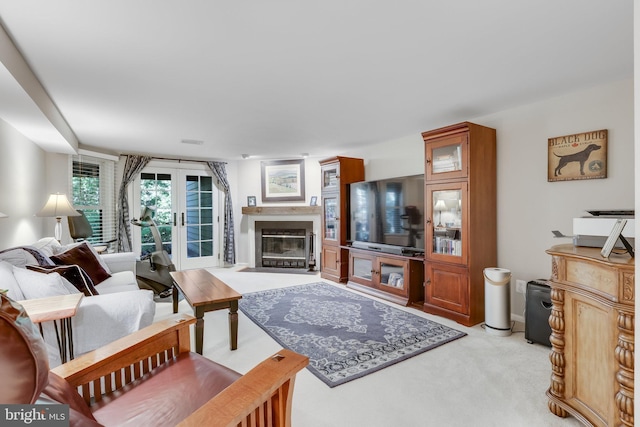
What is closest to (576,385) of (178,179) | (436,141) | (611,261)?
(611,261)

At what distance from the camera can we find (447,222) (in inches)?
133

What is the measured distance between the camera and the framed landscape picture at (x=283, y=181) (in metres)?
6.15

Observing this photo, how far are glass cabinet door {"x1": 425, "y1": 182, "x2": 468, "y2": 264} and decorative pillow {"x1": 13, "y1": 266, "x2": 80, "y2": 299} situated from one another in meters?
3.26

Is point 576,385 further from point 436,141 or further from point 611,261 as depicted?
point 436,141

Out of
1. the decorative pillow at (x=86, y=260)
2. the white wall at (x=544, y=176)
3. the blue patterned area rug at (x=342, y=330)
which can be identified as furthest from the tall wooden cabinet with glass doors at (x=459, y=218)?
the decorative pillow at (x=86, y=260)

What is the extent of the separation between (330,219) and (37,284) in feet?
12.7

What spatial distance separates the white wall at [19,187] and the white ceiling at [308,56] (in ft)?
0.79

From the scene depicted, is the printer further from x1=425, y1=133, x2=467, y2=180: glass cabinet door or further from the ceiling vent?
the ceiling vent

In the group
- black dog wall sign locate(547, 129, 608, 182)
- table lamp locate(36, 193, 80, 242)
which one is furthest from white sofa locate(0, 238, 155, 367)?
black dog wall sign locate(547, 129, 608, 182)

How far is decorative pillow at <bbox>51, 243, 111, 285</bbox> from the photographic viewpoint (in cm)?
289

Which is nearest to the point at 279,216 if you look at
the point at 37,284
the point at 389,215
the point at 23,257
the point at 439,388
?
the point at 389,215

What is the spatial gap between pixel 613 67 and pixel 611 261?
1759 millimetres

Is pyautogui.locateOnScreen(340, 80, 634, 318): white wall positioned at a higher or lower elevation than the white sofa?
higher

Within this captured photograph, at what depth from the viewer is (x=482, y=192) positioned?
A: 10.6 feet
